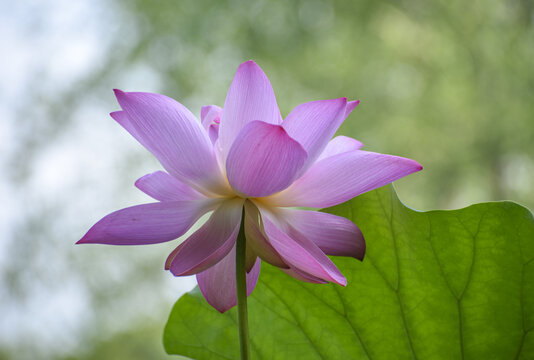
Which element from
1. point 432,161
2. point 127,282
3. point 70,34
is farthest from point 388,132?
point 70,34

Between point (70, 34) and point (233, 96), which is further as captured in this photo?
point (70, 34)

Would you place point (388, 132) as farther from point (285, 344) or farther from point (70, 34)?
point (285, 344)

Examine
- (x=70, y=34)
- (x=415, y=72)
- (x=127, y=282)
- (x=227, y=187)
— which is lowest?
(x=127, y=282)

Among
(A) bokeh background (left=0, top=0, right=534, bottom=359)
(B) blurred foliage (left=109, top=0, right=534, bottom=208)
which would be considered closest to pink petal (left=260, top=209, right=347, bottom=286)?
(A) bokeh background (left=0, top=0, right=534, bottom=359)

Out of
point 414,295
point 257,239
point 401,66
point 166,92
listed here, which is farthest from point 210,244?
point 166,92

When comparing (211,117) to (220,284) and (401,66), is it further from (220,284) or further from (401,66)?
(401,66)

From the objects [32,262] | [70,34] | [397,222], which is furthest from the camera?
[70,34]

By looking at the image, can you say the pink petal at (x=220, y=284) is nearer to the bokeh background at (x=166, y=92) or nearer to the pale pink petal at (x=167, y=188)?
the pale pink petal at (x=167, y=188)
